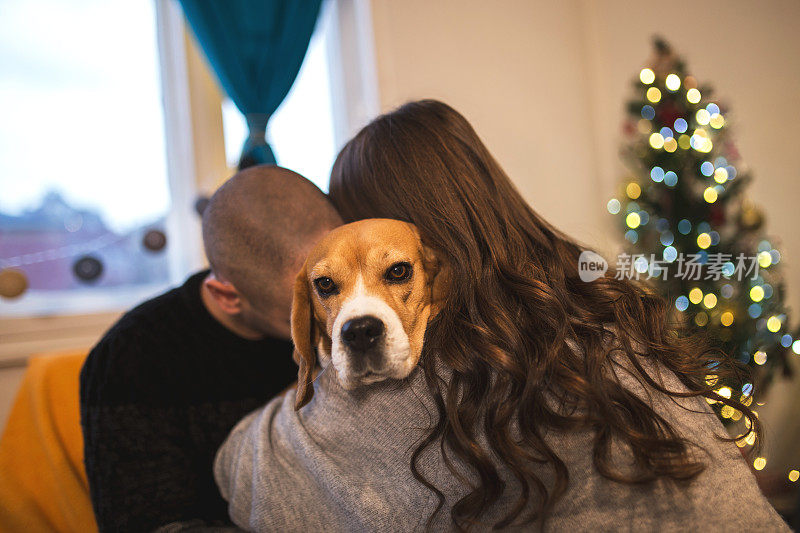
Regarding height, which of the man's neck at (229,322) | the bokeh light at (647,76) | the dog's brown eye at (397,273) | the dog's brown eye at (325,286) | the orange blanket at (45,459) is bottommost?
the orange blanket at (45,459)

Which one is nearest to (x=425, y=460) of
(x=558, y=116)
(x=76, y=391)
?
(x=76, y=391)

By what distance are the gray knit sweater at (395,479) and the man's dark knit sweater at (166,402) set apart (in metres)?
0.20

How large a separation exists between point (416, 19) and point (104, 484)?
2.94m

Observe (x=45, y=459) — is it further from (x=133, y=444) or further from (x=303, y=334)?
(x=303, y=334)

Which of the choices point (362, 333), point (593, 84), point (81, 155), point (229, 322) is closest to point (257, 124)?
point (81, 155)

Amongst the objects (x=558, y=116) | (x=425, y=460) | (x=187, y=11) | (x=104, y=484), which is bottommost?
(x=104, y=484)

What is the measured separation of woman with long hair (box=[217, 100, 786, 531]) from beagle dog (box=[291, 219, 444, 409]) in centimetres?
5

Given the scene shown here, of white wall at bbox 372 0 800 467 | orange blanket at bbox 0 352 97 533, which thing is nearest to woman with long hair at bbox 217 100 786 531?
orange blanket at bbox 0 352 97 533

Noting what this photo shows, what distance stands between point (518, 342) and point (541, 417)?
150mm

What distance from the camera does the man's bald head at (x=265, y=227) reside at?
148 cm

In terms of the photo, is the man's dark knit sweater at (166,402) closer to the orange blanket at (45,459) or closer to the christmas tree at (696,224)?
the orange blanket at (45,459)

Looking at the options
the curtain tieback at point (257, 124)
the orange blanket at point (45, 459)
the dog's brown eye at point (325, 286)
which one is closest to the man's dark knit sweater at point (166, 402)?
the orange blanket at point (45, 459)

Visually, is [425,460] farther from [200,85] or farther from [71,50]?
[71,50]

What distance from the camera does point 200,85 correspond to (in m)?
3.13
